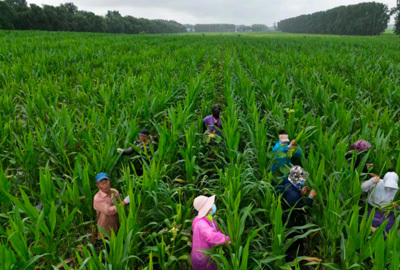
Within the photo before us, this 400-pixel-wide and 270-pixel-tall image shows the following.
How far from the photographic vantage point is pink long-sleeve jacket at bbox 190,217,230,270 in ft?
6.40

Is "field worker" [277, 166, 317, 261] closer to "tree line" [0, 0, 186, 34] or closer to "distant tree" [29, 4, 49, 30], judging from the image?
"tree line" [0, 0, 186, 34]

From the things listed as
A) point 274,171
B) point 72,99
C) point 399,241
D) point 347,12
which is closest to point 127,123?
point 274,171

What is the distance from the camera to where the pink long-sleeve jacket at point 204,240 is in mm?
1952

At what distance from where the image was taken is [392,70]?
7.89 metres

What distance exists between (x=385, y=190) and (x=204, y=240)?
1.72m

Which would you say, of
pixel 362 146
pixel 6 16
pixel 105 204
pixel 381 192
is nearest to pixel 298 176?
pixel 381 192

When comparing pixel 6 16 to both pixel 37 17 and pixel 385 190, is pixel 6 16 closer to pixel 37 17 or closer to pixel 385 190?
pixel 37 17

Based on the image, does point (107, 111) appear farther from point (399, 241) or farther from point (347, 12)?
point (347, 12)

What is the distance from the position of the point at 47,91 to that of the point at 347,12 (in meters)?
86.1

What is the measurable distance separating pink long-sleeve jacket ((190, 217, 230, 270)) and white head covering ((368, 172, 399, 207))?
1453 millimetres

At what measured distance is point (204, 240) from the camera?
2.01m

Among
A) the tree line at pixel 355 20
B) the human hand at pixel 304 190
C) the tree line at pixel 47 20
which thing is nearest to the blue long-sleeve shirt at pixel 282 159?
the human hand at pixel 304 190

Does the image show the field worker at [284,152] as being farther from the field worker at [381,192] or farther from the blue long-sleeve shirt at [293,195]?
the field worker at [381,192]

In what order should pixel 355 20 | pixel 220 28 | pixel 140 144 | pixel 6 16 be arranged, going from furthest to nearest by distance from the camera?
pixel 220 28
pixel 355 20
pixel 6 16
pixel 140 144
